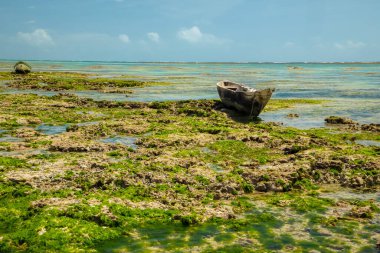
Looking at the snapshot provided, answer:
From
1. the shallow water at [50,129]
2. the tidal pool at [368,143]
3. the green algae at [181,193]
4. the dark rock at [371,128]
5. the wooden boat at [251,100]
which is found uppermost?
the wooden boat at [251,100]

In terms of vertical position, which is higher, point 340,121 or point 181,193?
point 340,121

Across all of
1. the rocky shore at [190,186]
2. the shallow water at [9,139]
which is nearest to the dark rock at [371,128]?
the rocky shore at [190,186]

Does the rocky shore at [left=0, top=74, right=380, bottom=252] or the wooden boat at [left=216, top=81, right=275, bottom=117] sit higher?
the wooden boat at [left=216, top=81, right=275, bottom=117]

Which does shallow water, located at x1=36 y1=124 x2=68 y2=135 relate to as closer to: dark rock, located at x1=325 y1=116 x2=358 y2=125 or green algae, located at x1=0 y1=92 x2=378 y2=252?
green algae, located at x1=0 y1=92 x2=378 y2=252

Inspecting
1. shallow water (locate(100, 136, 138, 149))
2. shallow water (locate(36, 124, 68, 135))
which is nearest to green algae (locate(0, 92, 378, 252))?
shallow water (locate(100, 136, 138, 149))

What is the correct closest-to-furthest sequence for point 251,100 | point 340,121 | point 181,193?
point 181,193 < point 340,121 < point 251,100

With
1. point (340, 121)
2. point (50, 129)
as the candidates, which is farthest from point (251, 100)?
point (50, 129)

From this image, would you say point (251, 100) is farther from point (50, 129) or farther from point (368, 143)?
point (50, 129)

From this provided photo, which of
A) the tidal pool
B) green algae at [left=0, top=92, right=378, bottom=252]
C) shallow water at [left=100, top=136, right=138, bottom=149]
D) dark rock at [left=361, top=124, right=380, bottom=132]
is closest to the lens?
green algae at [left=0, top=92, right=378, bottom=252]

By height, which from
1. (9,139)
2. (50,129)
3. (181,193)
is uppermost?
(50,129)

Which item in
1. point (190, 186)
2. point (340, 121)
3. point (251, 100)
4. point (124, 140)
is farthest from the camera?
point (251, 100)

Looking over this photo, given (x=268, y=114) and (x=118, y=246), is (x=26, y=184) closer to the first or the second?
(x=118, y=246)

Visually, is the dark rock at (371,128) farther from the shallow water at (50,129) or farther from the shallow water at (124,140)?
the shallow water at (50,129)

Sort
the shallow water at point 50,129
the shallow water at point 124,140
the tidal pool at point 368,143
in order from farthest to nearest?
1. the shallow water at point 50,129
2. the tidal pool at point 368,143
3. the shallow water at point 124,140
